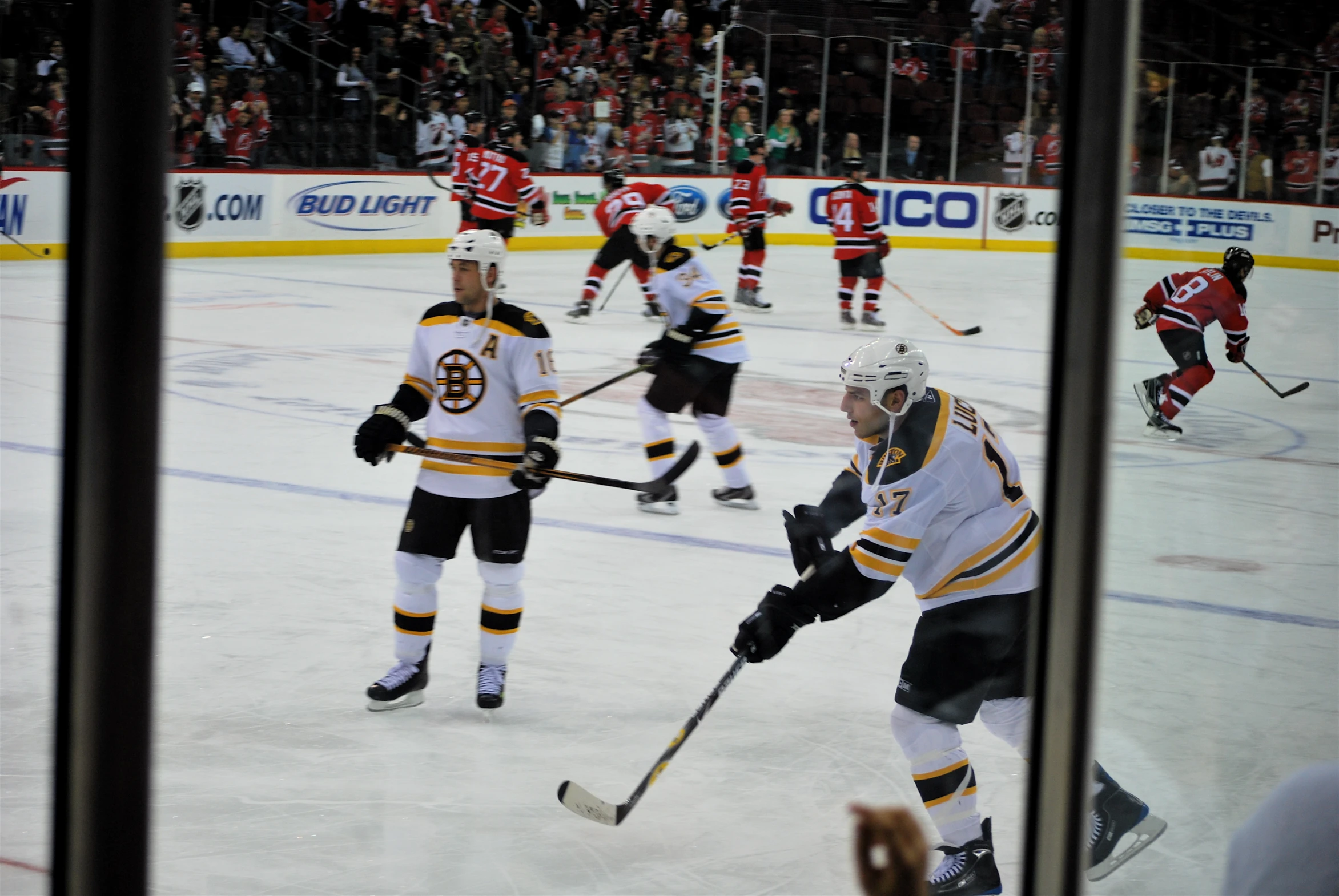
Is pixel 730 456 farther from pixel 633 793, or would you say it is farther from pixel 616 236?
Result: pixel 616 236

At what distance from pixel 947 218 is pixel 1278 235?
3.55 metres

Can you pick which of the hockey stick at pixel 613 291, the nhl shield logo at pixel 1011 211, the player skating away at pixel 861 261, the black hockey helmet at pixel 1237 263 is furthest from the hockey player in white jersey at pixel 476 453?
the nhl shield logo at pixel 1011 211

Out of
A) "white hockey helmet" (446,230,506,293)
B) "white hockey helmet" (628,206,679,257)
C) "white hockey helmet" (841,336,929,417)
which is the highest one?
"white hockey helmet" (628,206,679,257)

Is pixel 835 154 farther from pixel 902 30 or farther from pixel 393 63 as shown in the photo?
pixel 393 63

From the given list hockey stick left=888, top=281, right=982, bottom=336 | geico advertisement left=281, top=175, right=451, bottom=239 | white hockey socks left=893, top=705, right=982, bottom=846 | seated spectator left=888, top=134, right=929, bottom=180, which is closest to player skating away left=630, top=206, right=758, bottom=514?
white hockey socks left=893, top=705, right=982, bottom=846

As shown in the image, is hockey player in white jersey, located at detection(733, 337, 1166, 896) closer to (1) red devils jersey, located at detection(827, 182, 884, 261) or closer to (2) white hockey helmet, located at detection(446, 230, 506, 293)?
(2) white hockey helmet, located at detection(446, 230, 506, 293)

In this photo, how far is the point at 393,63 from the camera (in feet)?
39.6

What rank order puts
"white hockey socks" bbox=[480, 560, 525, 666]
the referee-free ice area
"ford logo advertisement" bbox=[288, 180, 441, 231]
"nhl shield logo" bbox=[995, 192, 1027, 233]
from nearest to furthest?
the referee-free ice area
"white hockey socks" bbox=[480, 560, 525, 666]
"ford logo advertisement" bbox=[288, 180, 441, 231]
"nhl shield logo" bbox=[995, 192, 1027, 233]

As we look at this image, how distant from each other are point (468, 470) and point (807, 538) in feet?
2.93

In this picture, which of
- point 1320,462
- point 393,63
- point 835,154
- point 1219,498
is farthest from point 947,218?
point 1219,498

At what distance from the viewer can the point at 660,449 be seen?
15.9ft

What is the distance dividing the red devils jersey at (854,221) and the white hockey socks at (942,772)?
7.31 meters

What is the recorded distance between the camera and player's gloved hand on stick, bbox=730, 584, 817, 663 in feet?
7.32

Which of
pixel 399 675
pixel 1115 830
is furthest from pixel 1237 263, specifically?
pixel 399 675
